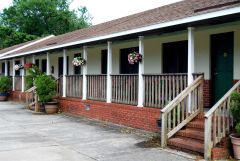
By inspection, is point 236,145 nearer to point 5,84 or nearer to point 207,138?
point 207,138

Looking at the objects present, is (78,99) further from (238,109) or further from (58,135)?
(238,109)

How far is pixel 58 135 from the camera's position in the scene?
11.5 m

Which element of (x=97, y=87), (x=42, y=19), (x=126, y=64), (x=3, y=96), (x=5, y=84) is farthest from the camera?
(x=42, y=19)

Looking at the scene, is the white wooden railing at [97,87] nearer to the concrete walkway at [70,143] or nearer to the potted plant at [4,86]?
the concrete walkway at [70,143]

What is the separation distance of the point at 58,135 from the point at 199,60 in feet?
16.5

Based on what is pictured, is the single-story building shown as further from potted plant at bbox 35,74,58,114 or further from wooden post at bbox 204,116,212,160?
potted plant at bbox 35,74,58,114

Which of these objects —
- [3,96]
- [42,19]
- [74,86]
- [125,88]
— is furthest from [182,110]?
[42,19]

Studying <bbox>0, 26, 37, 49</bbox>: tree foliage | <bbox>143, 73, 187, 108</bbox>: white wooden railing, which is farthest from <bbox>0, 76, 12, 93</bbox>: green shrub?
<bbox>0, 26, 37, 49</bbox>: tree foliage

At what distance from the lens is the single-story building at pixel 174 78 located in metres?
9.18

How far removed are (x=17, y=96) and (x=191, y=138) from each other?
17.6m

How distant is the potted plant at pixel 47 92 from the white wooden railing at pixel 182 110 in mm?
8832

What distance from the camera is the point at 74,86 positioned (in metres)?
16.8

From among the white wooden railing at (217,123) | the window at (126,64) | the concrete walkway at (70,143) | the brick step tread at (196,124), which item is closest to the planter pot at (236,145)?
the white wooden railing at (217,123)

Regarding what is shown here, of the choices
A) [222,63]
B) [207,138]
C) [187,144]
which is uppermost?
[222,63]
